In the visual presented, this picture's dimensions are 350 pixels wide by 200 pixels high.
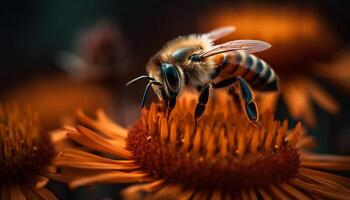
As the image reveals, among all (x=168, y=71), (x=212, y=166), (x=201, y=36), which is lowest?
(x=212, y=166)

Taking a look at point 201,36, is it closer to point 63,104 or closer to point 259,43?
point 259,43

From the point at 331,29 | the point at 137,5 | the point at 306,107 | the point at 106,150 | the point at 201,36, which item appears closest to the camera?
the point at 106,150

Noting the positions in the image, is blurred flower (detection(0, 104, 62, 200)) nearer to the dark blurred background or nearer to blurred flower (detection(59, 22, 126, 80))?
the dark blurred background

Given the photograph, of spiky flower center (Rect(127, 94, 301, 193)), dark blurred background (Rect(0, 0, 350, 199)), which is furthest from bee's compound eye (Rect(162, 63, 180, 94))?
dark blurred background (Rect(0, 0, 350, 199))

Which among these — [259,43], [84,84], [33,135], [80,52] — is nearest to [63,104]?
[84,84]

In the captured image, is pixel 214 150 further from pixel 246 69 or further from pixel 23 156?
pixel 23 156

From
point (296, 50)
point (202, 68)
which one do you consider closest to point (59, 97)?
point (296, 50)
